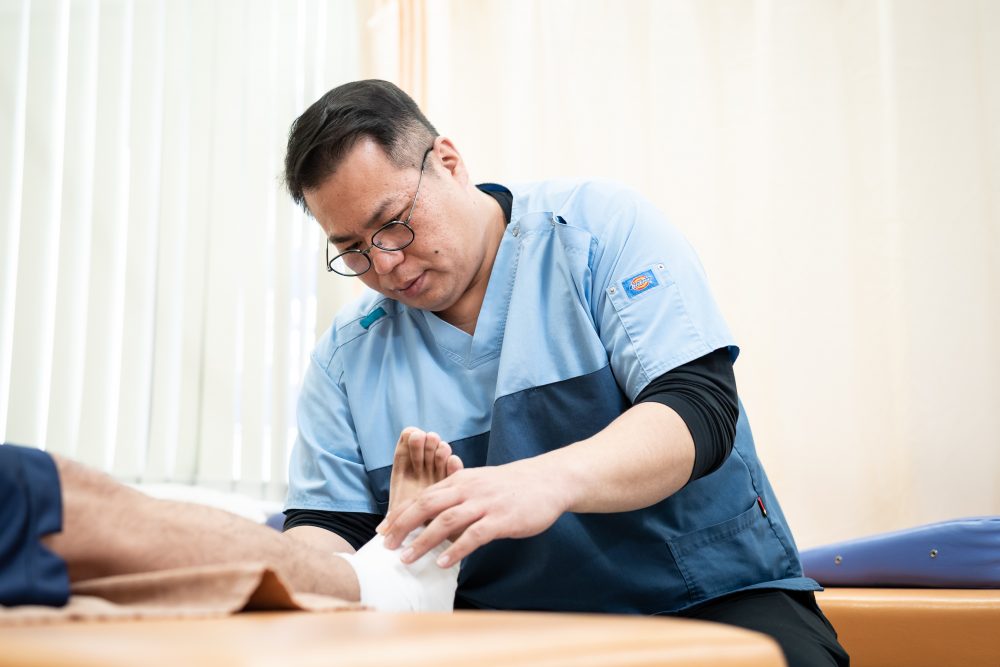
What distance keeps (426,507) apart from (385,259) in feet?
1.69

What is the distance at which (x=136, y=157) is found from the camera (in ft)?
10.8

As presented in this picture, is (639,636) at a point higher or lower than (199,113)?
lower

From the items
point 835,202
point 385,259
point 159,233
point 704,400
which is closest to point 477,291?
point 385,259

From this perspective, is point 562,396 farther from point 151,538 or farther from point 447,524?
point 151,538

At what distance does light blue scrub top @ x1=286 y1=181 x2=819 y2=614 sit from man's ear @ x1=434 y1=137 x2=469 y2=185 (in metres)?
0.11

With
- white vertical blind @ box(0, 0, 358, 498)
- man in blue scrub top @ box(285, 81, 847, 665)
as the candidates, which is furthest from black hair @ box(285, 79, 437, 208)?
white vertical blind @ box(0, 0, 358, 498)

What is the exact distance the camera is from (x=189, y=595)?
0.77 meters

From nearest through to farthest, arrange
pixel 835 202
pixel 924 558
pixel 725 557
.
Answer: pixel 725 557 < pixel 924 558 < pixel 835 202

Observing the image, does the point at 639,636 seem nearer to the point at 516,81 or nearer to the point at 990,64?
the point at 990,64

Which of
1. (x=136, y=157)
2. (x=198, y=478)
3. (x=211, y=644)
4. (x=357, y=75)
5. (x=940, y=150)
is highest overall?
(x=357, y=75)

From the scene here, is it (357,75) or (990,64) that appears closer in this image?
(990,64)

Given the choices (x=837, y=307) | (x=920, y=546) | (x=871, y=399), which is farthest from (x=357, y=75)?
(x=920, y=546)

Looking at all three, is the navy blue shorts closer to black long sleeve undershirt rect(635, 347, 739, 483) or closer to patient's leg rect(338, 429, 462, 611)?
patient's leg rect(338, 429, 462, 611)

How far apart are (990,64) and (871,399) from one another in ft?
3.04
